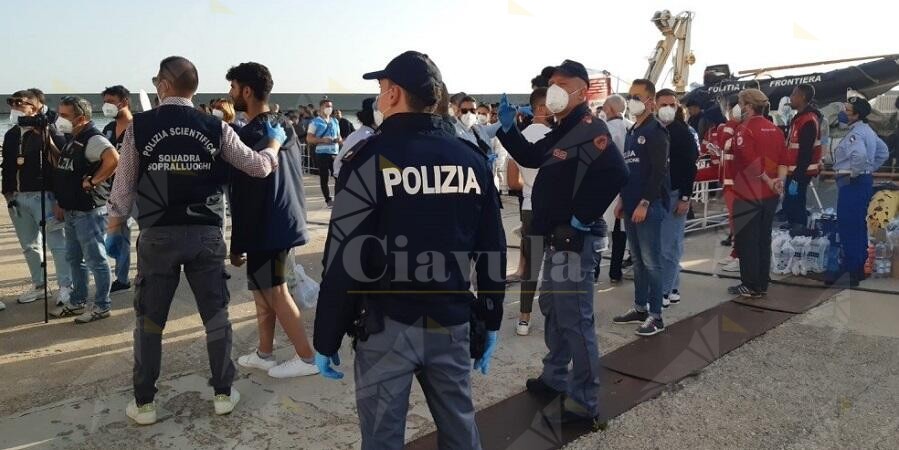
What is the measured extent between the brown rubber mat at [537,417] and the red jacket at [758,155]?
293cm

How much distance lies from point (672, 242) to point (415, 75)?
3992 millimetres

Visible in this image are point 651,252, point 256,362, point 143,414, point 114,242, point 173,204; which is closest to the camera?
point 173,204

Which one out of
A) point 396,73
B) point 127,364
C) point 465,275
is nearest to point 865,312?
point 465,275

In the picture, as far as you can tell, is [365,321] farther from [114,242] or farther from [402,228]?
[114,242]

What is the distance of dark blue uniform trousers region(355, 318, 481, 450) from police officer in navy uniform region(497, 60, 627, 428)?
4.23 ft

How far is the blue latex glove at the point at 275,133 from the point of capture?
12.2 feet

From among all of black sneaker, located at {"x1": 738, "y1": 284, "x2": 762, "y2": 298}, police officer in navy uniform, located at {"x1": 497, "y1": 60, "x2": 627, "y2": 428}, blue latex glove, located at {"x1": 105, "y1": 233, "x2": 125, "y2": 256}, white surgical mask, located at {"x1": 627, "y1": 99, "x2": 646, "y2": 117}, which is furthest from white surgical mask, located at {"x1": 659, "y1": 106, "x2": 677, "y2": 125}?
blue latex glove, located at {"x1": 105, "y1": 233, "x2": 125, "y2": 256}

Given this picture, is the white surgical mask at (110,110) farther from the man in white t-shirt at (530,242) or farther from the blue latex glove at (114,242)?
the man in white t-shirt at (530,242)

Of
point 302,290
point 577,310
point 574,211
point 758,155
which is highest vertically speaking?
point 758,155

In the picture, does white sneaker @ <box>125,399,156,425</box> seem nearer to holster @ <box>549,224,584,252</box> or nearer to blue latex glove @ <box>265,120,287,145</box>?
blue latex glove @ <box>265,120,287,145</box>

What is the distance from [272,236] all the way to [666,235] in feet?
11.2

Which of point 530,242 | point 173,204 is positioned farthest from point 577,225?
point 173,204

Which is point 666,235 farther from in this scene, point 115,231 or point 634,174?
point 115,231

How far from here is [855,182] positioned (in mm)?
6328
